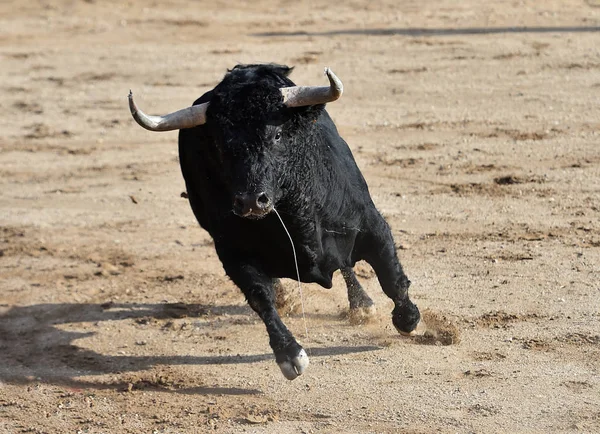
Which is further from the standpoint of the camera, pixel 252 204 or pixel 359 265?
pixel 359 265

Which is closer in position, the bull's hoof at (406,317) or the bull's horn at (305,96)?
the bull's horn at (305,96)

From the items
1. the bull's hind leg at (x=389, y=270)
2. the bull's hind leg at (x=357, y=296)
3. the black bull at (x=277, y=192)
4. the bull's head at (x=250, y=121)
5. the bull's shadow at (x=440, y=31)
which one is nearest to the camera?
the bull's head at (x=250, y=121)

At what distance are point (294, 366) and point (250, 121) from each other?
3.93 ft

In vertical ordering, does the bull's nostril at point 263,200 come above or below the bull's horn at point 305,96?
below

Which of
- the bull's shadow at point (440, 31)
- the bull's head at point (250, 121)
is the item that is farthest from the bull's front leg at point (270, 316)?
the bull's shadow at point (440, 31)

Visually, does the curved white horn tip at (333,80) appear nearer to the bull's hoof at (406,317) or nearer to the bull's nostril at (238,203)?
the bull's nostril at (238,203)

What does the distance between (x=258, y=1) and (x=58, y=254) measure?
8.43 m

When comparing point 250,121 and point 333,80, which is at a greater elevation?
point 333,80

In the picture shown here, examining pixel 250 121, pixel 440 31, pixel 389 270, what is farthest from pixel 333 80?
pixel 440 31

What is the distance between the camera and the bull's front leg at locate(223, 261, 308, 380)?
5.45 metres

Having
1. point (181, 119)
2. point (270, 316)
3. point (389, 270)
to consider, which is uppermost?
point (181, 119)

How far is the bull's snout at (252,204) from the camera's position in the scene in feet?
16.4

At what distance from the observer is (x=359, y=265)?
7.40m

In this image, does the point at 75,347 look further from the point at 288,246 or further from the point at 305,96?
the point at 305,96
